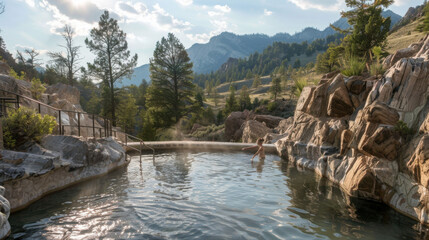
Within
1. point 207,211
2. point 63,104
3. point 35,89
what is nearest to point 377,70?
point 207,211

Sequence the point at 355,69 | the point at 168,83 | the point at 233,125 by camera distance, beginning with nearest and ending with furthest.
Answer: the point at 355,69
the point at 168,83
the point at 233,125

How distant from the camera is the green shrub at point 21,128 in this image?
8422mm

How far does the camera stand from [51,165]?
816 centimetres

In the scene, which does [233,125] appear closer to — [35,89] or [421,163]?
[35,89]

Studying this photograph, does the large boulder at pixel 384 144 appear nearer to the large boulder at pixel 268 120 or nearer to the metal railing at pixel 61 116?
the metal railing at pixel 61 116

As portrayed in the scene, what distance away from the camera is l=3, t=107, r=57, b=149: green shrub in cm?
842

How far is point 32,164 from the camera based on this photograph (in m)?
7.60

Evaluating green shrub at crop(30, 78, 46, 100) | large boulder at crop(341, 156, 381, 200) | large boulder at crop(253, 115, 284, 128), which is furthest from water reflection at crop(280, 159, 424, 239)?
large boulder at crop(253, 115, 284, 128)

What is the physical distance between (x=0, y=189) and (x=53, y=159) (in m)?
2.42

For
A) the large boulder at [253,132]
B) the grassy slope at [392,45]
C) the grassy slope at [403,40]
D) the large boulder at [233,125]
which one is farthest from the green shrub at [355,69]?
the grassy slope at [403,40]

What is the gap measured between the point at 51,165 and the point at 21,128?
2.15 metres

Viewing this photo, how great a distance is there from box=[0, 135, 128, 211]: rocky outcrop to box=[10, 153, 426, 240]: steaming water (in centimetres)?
42

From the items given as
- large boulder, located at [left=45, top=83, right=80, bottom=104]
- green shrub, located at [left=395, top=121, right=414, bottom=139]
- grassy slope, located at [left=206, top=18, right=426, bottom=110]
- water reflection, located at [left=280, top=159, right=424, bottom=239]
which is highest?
grassy slope, located at [left=206, top=18, right=426, bottom=110]

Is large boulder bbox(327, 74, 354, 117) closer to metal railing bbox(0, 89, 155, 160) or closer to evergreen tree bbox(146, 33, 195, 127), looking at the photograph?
metal railing bbox(0, 89, 155, 160)
